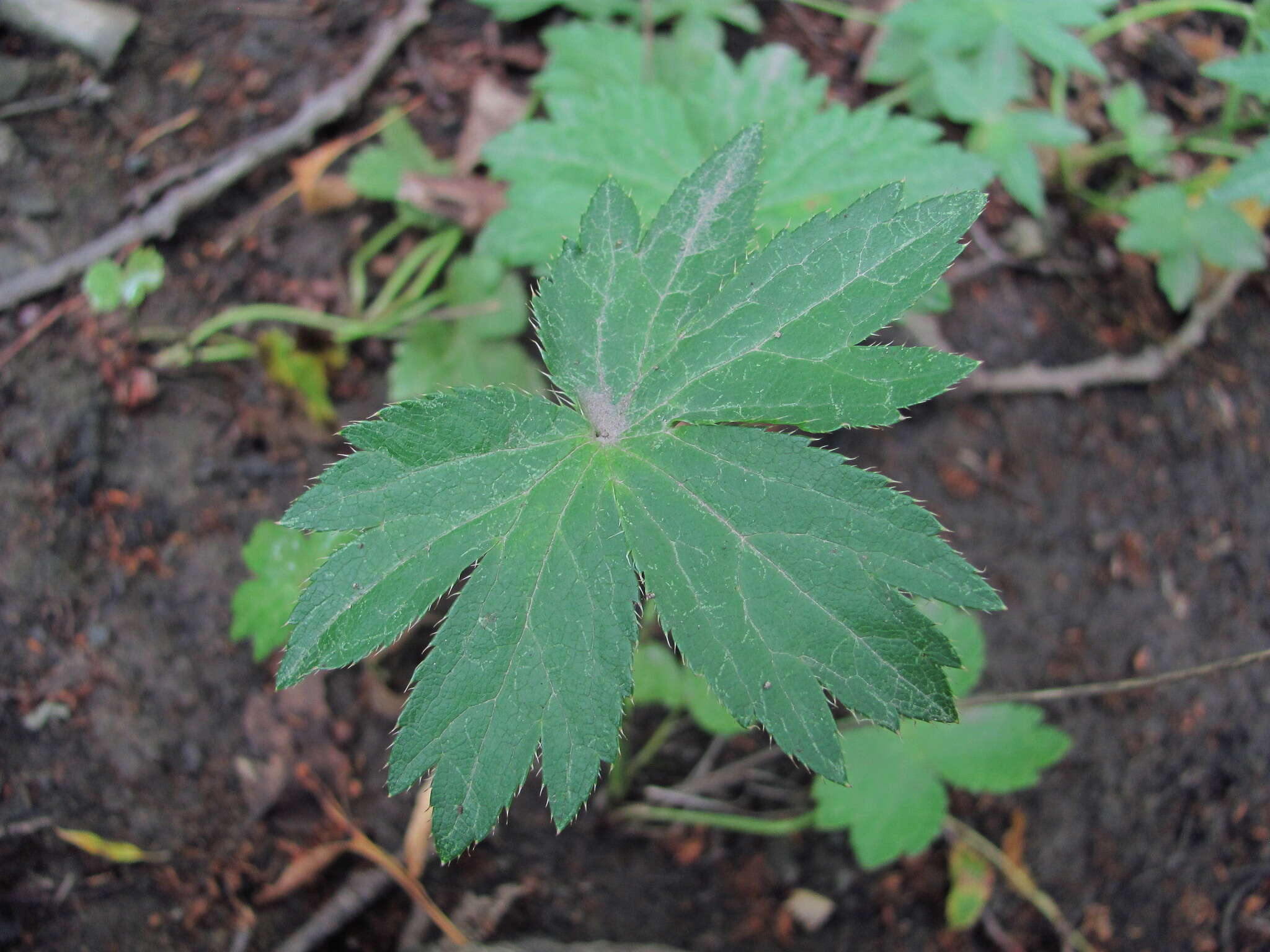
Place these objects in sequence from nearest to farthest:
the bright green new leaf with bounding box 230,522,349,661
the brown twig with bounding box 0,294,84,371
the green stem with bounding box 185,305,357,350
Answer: the bright green new leaf with bounding box 230,522,349,661
the brown twig with bounding box 0,294,84,371
the green stem with bounding box 185,305,357,350

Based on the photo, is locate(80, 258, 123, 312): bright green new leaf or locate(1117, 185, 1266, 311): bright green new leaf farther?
locate(1117, 185, 1266, 311): bright green new leaf

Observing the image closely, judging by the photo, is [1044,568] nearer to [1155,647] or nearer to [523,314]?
[1155,647]

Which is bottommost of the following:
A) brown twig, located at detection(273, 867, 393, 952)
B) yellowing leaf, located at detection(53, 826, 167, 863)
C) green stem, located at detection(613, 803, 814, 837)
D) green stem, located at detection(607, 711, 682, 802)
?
green stem, located at detection(613, 803, 814, 837)

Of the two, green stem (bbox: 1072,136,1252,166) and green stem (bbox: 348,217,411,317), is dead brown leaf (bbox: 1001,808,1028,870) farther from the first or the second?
green stem (bbox: 348,217,411,317)

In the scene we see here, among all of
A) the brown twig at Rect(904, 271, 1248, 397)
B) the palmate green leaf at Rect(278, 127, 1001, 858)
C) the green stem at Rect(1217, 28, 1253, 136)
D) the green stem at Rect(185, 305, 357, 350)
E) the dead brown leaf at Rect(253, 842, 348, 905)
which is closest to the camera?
the palmate green leaf at Rect(278, 127, 1001, 858)

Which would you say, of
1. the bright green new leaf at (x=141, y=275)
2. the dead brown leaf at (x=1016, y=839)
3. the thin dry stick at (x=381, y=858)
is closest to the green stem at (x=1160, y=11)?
the dead brown leaf at (x=1016, y=839)

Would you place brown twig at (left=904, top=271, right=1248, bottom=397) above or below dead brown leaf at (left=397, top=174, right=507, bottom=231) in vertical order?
below

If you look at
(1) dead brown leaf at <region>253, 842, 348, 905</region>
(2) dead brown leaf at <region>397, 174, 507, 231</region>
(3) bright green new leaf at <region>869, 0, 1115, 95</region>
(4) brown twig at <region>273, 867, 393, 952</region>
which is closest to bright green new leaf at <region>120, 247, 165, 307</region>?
(2) dead brown leaf at <region>397, 174, 507, 231</region>
